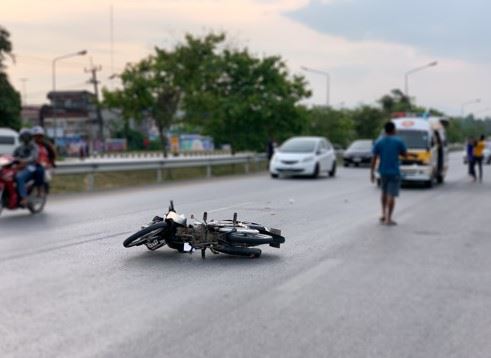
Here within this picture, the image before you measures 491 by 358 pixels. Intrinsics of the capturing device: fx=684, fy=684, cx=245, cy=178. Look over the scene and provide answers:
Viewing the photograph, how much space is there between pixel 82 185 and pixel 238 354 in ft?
69.1

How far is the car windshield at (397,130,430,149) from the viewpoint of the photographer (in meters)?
22.1

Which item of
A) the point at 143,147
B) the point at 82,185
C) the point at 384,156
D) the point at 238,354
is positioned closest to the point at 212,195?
the point at 384,156

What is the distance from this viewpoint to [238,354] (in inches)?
187

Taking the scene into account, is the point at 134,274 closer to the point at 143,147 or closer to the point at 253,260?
the point at 253,260

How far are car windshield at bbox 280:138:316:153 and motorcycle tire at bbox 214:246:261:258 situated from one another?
19.3m

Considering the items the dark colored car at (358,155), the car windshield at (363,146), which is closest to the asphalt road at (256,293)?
the dark colored car at (358,155)

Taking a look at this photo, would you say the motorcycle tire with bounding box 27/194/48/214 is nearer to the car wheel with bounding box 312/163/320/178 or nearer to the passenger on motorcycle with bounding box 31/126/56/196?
the passenger on motorcycle with bounding box 31/126/56/196

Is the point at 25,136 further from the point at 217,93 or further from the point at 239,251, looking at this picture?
the point at 217,93

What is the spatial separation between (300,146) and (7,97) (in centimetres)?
2624

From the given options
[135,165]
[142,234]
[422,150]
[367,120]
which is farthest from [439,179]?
[367,120]

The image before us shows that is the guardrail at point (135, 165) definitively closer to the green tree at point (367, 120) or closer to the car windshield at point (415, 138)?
the car windshield at point (415, 138)

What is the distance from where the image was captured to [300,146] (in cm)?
2783

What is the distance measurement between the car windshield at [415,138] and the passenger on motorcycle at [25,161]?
12.6 meters

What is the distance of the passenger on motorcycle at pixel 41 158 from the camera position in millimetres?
13930
